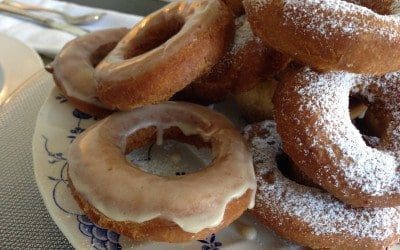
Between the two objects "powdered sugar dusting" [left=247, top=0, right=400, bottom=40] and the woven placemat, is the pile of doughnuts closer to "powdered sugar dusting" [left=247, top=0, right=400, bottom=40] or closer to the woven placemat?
"powdered sugar dusting" [left=247, top=0, right=400, bottom=40]

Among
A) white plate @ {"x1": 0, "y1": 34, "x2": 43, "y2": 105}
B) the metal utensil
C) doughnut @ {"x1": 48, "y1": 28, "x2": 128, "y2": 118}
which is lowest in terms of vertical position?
white plate @ {"x1": 0, "y1": 34, "x2": 43, "y2": 105}

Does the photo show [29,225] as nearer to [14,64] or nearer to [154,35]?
[154,35]

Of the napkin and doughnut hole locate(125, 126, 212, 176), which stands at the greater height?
doughnut hole locate(125, 126, 212, 176)

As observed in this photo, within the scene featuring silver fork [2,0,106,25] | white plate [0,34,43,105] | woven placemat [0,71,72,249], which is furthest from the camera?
silver fork [2,0,106,25]

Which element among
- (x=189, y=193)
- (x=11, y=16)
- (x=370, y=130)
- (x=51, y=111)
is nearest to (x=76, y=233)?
(x=189, y=193)

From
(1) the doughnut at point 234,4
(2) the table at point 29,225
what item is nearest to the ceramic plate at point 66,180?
(2) the table at point 29,225

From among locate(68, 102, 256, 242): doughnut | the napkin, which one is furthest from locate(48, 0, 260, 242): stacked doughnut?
the napkin

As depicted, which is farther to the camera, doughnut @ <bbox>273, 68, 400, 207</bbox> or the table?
the table
